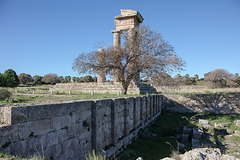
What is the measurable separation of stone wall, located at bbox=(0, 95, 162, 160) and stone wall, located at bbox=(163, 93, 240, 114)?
55.3ft

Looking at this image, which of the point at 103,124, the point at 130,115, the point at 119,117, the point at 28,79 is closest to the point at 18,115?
the point at 103,124

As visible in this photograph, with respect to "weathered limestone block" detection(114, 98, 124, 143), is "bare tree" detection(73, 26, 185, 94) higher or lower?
higher

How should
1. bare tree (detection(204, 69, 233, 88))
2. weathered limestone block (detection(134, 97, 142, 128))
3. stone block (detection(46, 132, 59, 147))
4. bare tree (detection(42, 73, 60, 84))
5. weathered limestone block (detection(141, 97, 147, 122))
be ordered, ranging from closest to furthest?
stone block (detection(46, 132, 59, 147)) → weathered limestone block (detection(134, 97, 142, 128)) → weathered limestone block (detection(141, 97, 147, 122)) → bare tree (detection(204, 69, 233, 88)) → bare tree (detection(42, 73, 60, 84))

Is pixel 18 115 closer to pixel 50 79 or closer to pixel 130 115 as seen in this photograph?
pixel 130 115

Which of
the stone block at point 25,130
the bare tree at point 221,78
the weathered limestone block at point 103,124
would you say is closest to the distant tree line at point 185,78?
the bare tree at point 221,78

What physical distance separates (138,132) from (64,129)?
7005 millimetres

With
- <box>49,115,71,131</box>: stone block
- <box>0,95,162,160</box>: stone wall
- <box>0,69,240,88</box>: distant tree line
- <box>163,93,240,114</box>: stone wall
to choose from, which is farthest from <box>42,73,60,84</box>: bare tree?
<box>49,115,71,131</box>: stone block

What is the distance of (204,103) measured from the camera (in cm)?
2202

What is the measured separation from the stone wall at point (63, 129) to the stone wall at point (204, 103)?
1684cm

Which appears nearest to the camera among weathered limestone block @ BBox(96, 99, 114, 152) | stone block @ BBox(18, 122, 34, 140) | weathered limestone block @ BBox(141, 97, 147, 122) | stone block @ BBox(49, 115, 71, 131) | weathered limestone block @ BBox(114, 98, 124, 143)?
stone block @ BBox(18, 122, 34, 140)

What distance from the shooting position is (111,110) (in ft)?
24.6

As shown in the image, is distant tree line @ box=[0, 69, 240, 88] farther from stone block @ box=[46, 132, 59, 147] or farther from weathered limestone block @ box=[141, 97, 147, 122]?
stone block @ box=[46, 132, 59, 147]

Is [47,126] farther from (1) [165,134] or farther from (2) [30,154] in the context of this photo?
(1) [165,134]

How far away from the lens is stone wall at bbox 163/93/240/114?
20900mm
